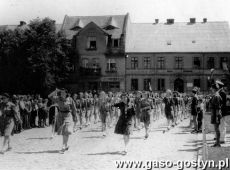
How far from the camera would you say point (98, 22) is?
55.7 meters

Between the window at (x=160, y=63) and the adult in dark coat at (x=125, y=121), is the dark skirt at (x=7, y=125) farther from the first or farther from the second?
the window at (x=160, y=63)

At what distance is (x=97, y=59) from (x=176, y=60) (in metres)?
9.90

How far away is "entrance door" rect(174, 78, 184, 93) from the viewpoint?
5138 cm

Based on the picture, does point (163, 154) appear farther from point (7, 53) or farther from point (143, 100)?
point (7, 53)

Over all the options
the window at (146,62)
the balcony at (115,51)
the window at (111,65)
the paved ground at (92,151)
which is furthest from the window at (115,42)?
the paved ground at (92,151)

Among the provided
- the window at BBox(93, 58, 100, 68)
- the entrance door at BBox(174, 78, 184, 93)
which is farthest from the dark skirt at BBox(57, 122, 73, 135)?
the window at BBox(93, 58, 100, 68)

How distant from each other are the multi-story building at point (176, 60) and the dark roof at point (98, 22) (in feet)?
6.89

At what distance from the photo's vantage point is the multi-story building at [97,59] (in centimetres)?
5203

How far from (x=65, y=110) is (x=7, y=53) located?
1384 inches

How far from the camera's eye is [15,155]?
12789 mm

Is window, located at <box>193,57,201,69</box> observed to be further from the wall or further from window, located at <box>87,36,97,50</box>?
window, located at <box>87,36,97,50</box>

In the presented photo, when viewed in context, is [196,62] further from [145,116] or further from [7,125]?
[7,125]

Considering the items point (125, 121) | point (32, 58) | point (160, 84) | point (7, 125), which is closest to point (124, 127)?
point (125, 121)

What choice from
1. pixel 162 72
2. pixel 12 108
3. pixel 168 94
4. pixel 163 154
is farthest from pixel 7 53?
pixel 163 154
